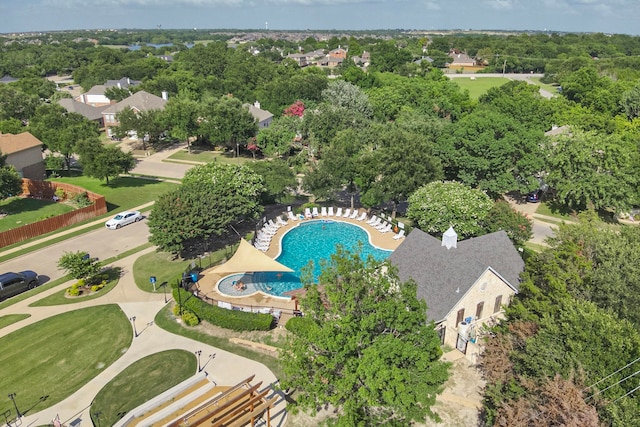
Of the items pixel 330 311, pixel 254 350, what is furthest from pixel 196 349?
pixel 330 311

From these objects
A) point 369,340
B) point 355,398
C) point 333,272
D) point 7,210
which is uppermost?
point 333,272

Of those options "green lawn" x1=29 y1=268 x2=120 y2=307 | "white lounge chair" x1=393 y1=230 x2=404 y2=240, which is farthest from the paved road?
"white lounge chair" x1=393 y1=230 x2=404 y2=240

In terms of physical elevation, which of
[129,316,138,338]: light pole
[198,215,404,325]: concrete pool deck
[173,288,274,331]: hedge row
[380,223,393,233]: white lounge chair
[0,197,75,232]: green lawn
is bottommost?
[0,197,75,232]: green lawn

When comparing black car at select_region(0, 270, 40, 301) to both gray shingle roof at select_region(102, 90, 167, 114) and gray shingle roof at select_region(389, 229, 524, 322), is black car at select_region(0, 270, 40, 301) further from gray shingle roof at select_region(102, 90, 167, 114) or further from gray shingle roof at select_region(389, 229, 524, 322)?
gray shingle roof at select_region(102, 90, 167, 114)

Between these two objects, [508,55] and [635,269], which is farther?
[508,55]

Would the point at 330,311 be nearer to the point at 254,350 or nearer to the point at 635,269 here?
the point at 254,350

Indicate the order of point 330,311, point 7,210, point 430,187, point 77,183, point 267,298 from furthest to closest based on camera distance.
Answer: point 77,183
point 7,210
point 430,187
point 267,298
point 330,311

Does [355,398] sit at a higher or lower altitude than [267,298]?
higher
